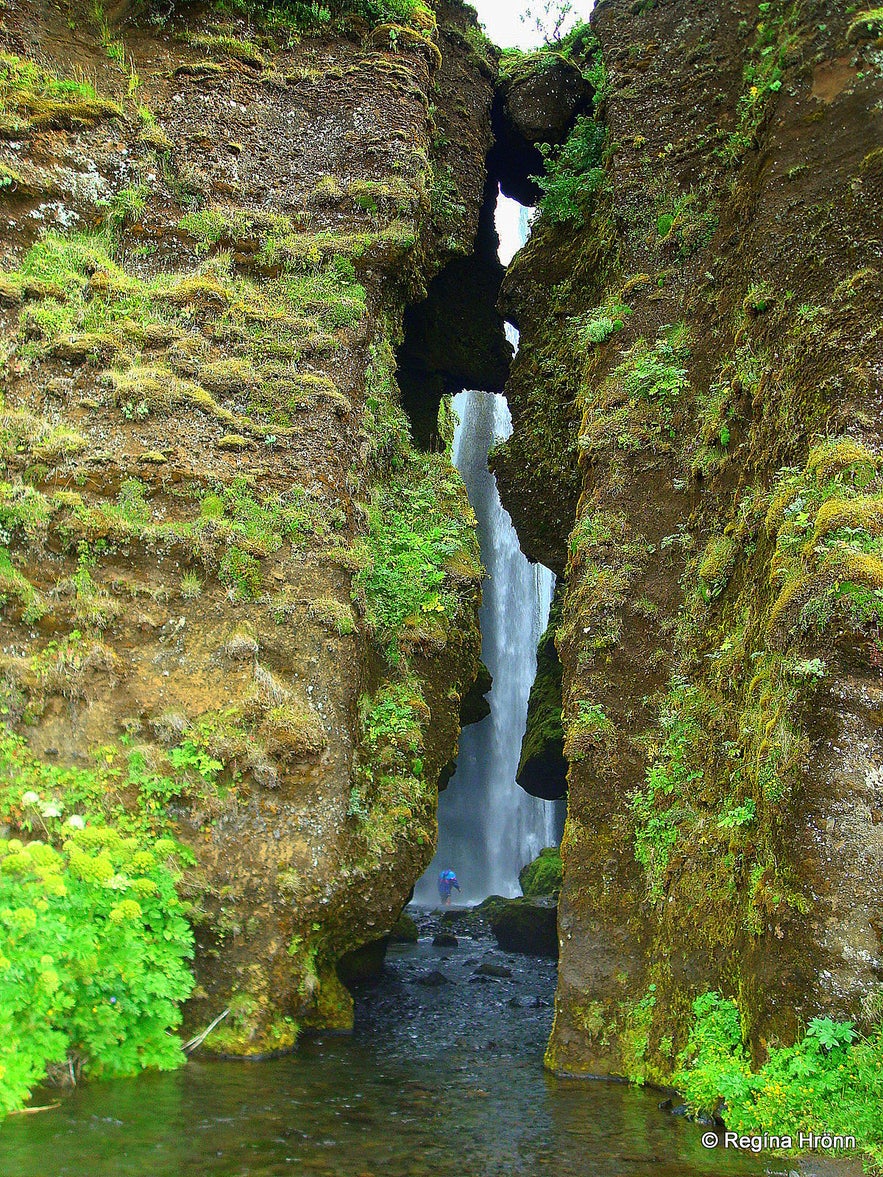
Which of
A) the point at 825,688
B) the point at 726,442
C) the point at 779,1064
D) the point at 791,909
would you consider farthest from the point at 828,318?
the point at 779,1064

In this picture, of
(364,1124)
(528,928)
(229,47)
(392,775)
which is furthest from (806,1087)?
(229,47)

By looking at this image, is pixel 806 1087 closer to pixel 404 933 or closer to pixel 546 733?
pixel 546 733

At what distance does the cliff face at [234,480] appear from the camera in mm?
8344

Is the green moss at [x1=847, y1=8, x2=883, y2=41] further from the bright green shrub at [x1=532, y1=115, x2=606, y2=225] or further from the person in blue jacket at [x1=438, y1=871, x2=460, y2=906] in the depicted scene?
Answer: the person in blue jacket at [x1=438, y1=871, x2=460, y2=906]

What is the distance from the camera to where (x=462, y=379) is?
18.7 meters

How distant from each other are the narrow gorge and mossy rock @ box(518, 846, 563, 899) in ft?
20.1

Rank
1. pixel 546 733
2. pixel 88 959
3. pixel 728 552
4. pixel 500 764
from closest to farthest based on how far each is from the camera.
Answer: pixel 88 959, pixel 728 552, pixel 546 733, pixel 500 764

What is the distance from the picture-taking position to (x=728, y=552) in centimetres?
884

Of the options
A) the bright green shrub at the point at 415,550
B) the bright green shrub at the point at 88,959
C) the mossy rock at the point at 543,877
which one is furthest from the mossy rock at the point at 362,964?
the mossy rock at the point at 543,877

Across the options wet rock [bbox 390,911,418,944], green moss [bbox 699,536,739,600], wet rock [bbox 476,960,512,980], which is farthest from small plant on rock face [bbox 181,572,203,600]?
wet rock [bbox 390,911,418,944]

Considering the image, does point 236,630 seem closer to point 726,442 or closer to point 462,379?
point 726,442

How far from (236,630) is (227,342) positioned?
408cm

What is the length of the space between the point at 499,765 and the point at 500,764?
0.05m

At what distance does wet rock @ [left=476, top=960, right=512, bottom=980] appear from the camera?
14.4 metres
